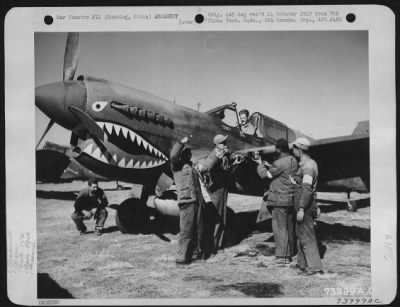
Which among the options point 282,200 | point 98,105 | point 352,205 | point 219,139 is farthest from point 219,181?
point 352,205

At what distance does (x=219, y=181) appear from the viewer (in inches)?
141

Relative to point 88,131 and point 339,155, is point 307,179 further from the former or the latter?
point 88,131

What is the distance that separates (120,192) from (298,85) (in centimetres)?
209

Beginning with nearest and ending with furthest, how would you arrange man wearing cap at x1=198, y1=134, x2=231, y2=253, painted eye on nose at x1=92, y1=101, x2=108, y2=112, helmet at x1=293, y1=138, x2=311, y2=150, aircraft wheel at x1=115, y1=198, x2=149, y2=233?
painted eye on nose at x1=92, y1=101, x2=108, y2=112, helmet at x1=293, y1=138, x2=311, y2=150, man wearing cap at x1=198, y1=134, x2=231, y2=253, aircraft wheel at x1=115, y1=198, x2=149, y2=233

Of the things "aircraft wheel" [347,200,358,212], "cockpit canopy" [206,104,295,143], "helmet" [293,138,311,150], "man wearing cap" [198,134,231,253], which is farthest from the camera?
"aircraft wheel" [347,200,358,212]

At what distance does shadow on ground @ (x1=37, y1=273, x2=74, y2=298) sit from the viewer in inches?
132

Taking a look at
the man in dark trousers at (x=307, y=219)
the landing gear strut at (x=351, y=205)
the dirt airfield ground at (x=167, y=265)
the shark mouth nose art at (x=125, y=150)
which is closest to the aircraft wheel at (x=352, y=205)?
the landing gear strut at (x=351, y=205)

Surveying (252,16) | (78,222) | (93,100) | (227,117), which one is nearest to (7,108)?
(93,100)

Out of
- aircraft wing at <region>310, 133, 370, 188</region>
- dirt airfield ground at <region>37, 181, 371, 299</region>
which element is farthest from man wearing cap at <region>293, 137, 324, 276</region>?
aircraft wing at <region>310, 133, 370, 188</region>

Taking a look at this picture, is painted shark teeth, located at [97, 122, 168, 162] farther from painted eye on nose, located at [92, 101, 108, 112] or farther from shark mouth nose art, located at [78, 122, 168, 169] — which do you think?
painted eye on nose, located at [92, 101, 108, 112]

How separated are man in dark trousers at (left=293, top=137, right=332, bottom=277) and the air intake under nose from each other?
207 centimetres

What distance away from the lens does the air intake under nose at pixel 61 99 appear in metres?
3.23

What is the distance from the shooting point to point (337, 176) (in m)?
3.74

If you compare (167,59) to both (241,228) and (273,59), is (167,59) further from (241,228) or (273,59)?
(241,228)
